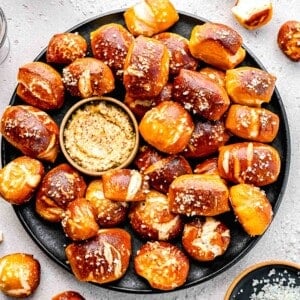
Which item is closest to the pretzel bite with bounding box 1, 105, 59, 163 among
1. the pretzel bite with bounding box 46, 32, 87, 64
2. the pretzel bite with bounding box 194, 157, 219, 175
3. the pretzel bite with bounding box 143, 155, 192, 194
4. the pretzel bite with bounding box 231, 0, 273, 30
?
the pretzel bite with bounding box 46, 32, 87, 64

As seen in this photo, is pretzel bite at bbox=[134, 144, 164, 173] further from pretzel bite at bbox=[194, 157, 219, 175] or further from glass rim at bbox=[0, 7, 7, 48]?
glass rim at bbox=[0, 7, 7, 48]

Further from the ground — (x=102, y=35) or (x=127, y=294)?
(x=102, y=35)

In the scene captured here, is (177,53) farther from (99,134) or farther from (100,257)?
(100,257)

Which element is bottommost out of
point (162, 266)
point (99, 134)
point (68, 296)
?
point (68, 296)

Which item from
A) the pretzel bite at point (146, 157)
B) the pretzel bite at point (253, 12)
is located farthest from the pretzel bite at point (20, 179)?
the pretzel bite at point (253, 12)

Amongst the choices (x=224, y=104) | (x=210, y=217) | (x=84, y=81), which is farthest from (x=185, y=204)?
(x=84, y=81)

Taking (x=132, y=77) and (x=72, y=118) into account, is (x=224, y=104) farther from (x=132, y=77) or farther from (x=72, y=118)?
(x=72, y=118)

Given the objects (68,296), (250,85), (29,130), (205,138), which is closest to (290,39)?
(250,85)
